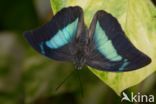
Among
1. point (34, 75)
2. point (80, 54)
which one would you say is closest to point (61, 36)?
point (80, 54)

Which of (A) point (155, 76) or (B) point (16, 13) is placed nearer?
(A) point (155, 76)

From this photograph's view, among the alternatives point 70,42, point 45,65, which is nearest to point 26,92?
point 45,65

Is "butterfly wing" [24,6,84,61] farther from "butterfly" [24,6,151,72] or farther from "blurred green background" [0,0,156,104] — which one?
"blurred green background" [0,0,156,104]

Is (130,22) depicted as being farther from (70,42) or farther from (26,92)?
(26,92)

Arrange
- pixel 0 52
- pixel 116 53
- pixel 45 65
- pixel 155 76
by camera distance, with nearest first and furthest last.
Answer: pixel 116 53, pixel 155 76, pixel 45 65, pixel 0 52

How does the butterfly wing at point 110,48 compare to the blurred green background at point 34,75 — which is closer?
the butterfly wing at point 110,48

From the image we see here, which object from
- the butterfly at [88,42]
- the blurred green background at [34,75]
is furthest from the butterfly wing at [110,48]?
the blurred green background at [34,75]

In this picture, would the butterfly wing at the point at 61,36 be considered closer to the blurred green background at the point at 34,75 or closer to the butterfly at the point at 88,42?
the butterfly at the point at 88,42
